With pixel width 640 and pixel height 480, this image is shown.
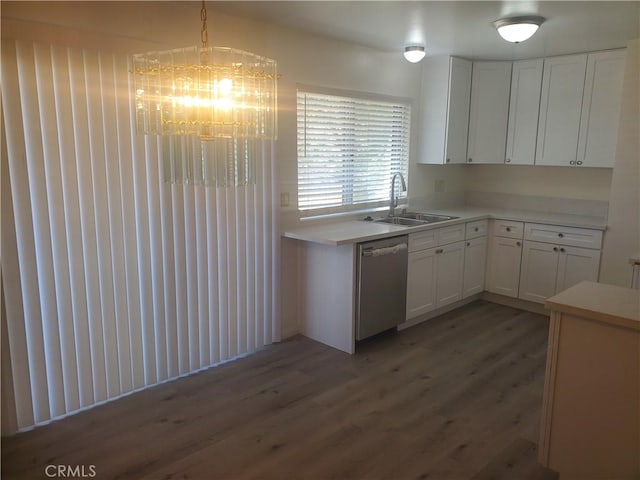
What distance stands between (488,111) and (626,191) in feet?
4.90

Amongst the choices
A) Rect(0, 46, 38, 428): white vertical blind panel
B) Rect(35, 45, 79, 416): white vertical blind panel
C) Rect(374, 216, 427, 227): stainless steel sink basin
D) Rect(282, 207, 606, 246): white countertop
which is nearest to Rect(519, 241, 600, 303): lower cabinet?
Rect(282, 207, 606, 246): white countertop

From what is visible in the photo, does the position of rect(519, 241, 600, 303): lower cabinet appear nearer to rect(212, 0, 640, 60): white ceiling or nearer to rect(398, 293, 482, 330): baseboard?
rect(398, 293, 482, 330): baseboard

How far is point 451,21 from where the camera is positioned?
334cm

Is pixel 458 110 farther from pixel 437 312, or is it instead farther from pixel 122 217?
pixel 122 217

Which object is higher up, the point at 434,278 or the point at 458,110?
the point at 458,110

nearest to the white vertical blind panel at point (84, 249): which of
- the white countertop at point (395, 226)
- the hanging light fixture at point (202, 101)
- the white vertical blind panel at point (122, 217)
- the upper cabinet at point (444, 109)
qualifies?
the white vertical blind panel at point (122, 217)

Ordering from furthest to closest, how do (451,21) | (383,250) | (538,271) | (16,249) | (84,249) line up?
(538,271) < (383,250) < (451,21) < (84,249) < (16,249)

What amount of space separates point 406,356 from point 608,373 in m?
1.76

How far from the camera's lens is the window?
3.94m

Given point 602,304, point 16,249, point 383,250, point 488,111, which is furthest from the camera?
point 488,111

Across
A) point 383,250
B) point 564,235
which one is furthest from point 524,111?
point 383,250

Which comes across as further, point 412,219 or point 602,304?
point 412,219

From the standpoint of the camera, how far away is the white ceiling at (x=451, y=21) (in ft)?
9.77

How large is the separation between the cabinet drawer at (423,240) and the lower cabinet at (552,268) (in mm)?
1034
